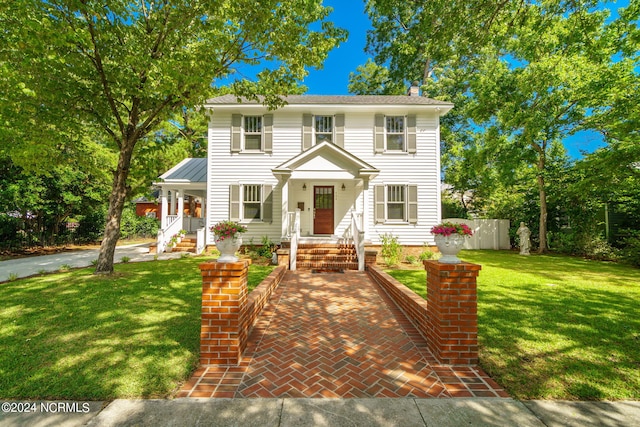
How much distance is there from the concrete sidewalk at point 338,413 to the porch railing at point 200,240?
9103mm

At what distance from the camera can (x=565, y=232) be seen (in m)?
12.6

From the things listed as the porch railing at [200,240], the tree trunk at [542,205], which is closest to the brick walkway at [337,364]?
the porch railing at [200,240]

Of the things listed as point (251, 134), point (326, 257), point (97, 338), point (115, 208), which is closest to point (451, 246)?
point (97, 338)

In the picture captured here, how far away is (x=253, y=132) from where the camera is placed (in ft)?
37.2

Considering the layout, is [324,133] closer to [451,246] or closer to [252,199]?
[252,199]

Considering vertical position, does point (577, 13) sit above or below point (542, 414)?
above

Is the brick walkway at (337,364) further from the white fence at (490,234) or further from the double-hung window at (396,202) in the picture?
the white fence at (490,234)

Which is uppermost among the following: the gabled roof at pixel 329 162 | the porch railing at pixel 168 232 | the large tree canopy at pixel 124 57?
the large tree canopy at pixel 124 57

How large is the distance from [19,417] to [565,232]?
17739 millimetres

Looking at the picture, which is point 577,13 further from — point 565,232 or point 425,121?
point 565,232

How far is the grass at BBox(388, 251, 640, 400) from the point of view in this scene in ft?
8.39

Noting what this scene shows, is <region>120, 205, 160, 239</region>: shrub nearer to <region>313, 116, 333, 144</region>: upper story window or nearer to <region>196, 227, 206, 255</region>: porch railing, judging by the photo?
<region>196, 227, 206, 255</region>: porch railing

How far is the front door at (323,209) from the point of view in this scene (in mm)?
11328

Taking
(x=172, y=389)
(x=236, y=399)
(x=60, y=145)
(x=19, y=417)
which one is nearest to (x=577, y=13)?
(x=236, y=399)
